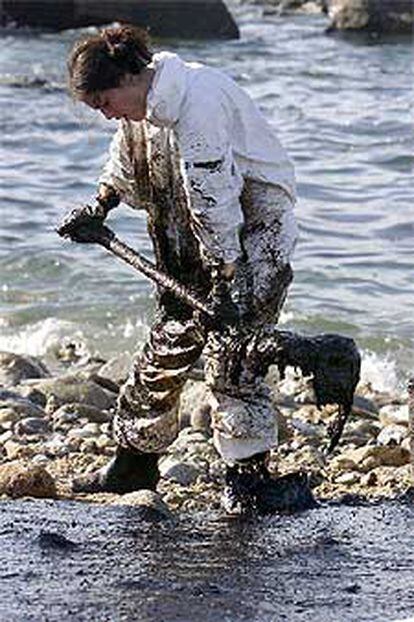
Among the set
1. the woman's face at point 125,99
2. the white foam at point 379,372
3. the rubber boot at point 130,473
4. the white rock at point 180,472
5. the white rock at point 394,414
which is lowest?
the white foam at point 379,372

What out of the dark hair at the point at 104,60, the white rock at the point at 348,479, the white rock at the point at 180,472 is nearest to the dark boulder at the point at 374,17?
the white rock at the point at 348,479

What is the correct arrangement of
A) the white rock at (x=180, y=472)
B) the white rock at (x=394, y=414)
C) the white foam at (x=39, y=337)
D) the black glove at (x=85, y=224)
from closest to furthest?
1. the black glove at (x=85, y=224)
2. the white rock at (x=180, y=472)
3. the white rock at (x=394, y=414)
4. the white foam at (x=39, y=337)

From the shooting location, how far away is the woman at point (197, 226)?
6445 mm

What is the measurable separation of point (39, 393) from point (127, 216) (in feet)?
14.4

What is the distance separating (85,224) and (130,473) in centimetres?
101

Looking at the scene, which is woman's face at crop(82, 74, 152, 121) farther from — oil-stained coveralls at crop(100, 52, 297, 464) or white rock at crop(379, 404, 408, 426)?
white rock at crop(379, 404, 408, 426)

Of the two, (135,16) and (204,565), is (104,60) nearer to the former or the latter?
(204,565)

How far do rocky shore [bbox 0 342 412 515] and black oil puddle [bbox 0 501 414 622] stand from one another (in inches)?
14.6

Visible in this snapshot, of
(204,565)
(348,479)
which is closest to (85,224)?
(204,565)

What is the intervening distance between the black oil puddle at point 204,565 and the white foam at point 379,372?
390 centimetres

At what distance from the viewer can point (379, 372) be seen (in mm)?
11086

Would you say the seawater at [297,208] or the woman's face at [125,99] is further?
the seawater at [297,208]

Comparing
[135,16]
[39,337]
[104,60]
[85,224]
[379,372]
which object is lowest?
[135,16]

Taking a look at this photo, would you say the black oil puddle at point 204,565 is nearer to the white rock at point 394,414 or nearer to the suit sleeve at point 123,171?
the suit sleeve at point 123,171
